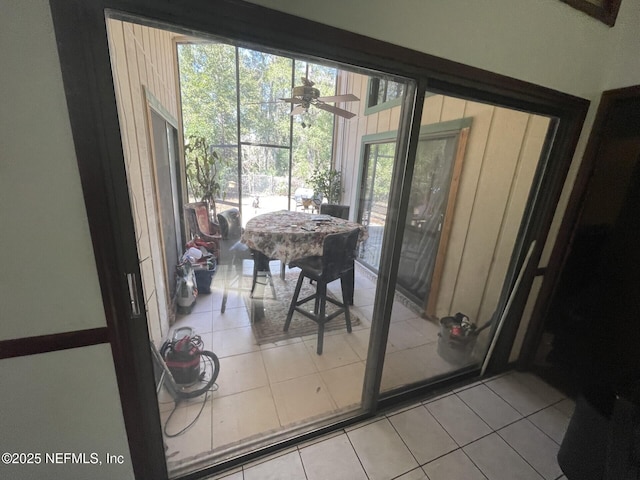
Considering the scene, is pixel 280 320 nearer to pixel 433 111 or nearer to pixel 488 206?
pixel 488 206

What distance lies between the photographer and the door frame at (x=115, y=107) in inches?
26.2

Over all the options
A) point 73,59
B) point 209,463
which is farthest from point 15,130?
point 209,463

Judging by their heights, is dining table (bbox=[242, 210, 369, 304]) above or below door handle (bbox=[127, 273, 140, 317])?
below

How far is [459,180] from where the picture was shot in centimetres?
225

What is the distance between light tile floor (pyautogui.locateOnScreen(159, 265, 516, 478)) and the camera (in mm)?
1407

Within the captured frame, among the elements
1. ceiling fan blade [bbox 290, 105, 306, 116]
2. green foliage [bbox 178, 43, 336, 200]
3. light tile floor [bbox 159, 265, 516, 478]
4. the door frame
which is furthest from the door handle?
ceiling fan blade [bbox 290, 105, 306, 116]

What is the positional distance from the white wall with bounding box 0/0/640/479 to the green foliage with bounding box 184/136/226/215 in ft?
5.22

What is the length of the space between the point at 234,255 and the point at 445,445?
2.27m

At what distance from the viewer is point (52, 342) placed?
0.81m

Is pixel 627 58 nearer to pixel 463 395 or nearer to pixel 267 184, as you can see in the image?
pixel 463 395

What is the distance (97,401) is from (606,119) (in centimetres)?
285

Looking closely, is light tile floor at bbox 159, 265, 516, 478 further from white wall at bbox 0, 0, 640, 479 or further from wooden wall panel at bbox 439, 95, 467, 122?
wooden wall panel at bbox 439, 95, 467, 122

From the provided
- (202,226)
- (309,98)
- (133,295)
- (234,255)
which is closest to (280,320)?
(234,255)

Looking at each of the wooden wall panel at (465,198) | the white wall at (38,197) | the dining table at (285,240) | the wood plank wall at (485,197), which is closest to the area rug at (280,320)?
the dining table at (285,240)
